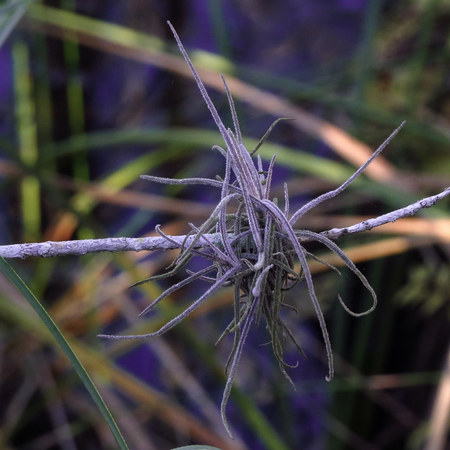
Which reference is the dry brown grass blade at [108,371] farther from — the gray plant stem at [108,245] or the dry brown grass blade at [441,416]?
the gray plant stem at [108,245]

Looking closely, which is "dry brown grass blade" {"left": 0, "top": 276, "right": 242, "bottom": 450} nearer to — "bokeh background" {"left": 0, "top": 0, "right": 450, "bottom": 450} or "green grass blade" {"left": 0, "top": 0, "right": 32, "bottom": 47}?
"bokeh background" {"left": 0, "top": 0, "right": 450, "bottom": 450}

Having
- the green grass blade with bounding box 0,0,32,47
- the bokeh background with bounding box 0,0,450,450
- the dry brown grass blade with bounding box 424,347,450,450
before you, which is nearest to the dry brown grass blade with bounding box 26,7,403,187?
the bokeh background with bounding box 0,0,450,450

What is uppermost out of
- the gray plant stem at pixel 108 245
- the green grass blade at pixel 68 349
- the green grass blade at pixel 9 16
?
the green grass blade at pixel 9 16

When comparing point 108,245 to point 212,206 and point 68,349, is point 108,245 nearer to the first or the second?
point 68,349

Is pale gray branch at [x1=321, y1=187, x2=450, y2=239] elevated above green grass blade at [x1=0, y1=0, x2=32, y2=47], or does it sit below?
below

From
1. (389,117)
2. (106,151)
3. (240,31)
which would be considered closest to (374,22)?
(389,117)

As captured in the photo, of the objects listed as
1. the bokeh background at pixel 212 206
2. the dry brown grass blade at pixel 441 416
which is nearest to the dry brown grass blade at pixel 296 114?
the bokeh background at pixel 212 206

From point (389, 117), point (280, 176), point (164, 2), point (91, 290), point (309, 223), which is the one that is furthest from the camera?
point (164, 2)

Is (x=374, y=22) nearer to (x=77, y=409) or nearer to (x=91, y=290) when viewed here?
(x=91, y=290)
